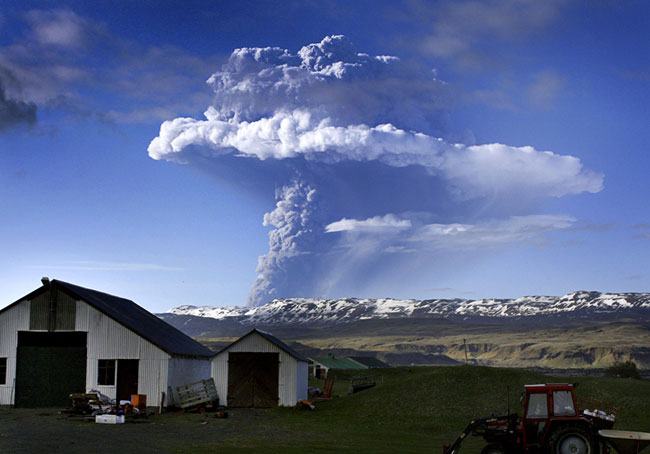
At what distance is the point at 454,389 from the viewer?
45.2m

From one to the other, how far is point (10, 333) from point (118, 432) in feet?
63.2

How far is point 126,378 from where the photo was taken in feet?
145

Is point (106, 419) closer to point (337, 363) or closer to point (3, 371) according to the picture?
point (3, 371)

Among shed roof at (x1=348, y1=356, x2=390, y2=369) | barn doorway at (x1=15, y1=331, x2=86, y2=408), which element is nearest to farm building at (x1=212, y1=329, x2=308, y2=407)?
barn doorway at (x1=15, y1=331, x2=86, y2=408)

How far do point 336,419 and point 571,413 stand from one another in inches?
843

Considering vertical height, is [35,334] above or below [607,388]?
above

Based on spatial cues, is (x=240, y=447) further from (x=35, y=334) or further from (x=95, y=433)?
(x=35, y=334)

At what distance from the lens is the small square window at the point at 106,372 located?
1746 inches

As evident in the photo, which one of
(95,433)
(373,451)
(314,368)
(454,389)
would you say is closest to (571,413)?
(373,451)

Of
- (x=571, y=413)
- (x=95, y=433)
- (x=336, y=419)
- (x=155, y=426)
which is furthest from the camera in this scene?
(x=336, y=419)

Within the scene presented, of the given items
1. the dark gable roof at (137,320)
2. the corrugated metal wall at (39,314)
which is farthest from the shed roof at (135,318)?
the corrugated metal wall at (39,314)

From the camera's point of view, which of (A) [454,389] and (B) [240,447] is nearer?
(B) [240,447]

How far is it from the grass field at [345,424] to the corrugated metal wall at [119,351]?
3.87 meters

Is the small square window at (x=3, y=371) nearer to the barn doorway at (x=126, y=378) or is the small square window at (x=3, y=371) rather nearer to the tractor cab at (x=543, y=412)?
the barn doorway at (x=126, y=378)
